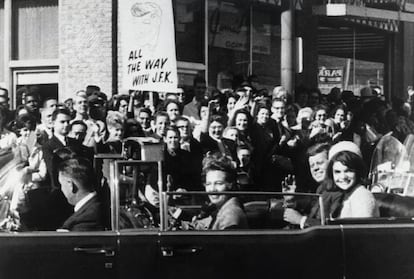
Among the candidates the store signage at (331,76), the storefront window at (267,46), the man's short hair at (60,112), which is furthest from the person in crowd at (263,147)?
the store signage at (331,76)

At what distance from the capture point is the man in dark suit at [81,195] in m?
4.18

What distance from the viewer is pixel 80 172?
4262mm

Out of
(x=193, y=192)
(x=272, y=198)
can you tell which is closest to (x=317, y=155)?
(x=272, y=198)

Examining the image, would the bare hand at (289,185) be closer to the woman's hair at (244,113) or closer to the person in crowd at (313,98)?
the woman's hair at (244,113)

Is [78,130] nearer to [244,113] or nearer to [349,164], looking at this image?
[244,113]

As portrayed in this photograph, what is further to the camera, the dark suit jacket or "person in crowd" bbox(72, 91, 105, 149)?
"person in crowd" bbox(72, 91, 105, 149)

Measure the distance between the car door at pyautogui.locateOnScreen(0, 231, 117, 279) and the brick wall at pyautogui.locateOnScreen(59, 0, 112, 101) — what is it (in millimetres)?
4097

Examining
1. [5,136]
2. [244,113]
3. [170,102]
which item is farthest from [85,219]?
[170,102]

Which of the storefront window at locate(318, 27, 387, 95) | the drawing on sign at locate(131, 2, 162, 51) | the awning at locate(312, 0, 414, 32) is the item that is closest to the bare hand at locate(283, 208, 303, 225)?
the drawing on sign at locate(131, 2, 162, 51)

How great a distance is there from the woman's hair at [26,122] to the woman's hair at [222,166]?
1436 mm

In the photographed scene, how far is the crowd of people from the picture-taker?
14.1 feet

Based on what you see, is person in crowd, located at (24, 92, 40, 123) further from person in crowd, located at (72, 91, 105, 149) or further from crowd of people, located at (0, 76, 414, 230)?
person in crowd, located at (72, 91, 105, 149)

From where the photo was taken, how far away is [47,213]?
4199 mm

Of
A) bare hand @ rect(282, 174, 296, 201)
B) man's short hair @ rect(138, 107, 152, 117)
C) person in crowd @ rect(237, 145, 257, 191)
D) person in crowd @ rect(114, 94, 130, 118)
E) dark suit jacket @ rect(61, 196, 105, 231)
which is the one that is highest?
person in crowd @ rect(114, 94, 130, 118)
